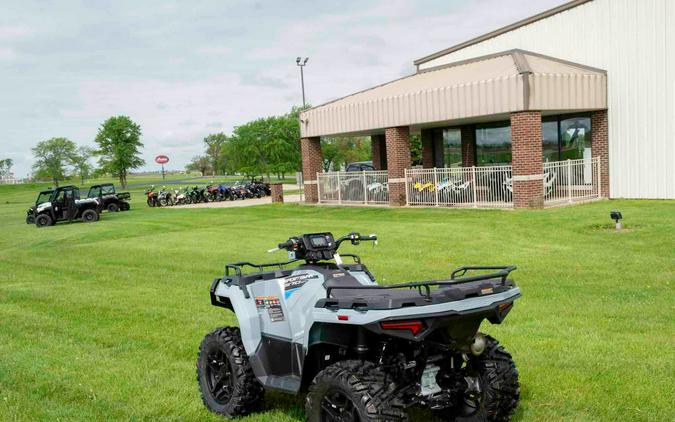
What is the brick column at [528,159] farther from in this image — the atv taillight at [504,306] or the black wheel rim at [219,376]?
the atv taillight at [504,306]

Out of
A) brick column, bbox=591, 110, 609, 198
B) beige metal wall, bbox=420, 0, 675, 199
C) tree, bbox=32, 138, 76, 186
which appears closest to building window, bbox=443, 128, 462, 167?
beige metal wall, bbox=420, 0, 675, 199

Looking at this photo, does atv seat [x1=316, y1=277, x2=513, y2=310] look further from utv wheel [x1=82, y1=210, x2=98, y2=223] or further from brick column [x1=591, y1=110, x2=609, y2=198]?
utv wheel [x1=82, y1=210, x2=98, y2=223]

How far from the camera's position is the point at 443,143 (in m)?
28.8

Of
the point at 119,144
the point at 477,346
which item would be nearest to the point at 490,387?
the point at 477,346

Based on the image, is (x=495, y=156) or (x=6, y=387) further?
(x=495, y=156)

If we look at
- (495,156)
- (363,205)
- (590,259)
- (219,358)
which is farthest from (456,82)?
(219,358)

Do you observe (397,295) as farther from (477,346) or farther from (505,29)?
(505,29)

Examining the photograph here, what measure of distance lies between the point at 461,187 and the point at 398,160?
A: 326cm

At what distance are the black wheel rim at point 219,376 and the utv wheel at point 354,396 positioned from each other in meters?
1.16

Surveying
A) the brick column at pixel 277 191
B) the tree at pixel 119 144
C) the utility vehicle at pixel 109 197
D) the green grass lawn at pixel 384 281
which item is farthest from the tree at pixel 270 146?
the green grass lawn at pixel 384 281

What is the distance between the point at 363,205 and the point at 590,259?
16.1 metres

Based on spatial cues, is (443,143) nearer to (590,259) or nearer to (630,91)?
(630,91)

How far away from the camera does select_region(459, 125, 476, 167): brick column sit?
27.1 m

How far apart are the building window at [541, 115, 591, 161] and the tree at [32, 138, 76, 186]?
Answer: 8782 centimetres
